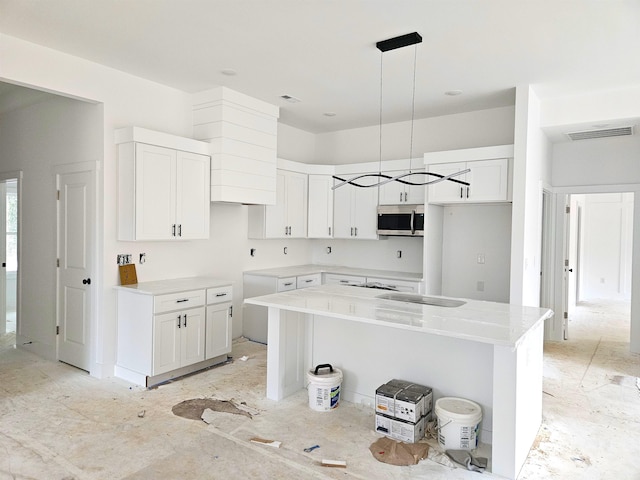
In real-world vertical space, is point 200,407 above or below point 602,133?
below

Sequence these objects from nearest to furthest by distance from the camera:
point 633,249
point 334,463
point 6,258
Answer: point 334,463, point 633,249, point 6,258

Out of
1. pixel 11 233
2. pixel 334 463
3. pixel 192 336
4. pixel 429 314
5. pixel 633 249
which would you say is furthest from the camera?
pixel 11 233

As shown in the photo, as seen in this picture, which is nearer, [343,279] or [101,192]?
[101,192]

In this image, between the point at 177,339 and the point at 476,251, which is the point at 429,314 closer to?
the point at 177,339

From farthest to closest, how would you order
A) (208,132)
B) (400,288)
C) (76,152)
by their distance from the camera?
(400,288)
(208,132)
(76,152)

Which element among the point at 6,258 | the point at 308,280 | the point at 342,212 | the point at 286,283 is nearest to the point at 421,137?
the point at 342,212

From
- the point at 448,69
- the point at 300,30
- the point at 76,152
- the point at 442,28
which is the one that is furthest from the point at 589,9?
the point at 76,152

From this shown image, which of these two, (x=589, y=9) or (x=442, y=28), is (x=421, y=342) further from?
(x=589, y=9)

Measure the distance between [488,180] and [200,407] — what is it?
3.80 metres

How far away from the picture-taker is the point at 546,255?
19.7 ft

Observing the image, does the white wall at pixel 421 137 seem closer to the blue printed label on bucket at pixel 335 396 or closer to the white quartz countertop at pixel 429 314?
the white quartz countertop at pixel 429 314

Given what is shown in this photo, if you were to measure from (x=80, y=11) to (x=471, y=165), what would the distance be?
404cm

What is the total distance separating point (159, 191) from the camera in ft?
14.1

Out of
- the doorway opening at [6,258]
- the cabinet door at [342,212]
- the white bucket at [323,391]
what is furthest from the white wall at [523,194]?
the doorway opening at [6,258]
